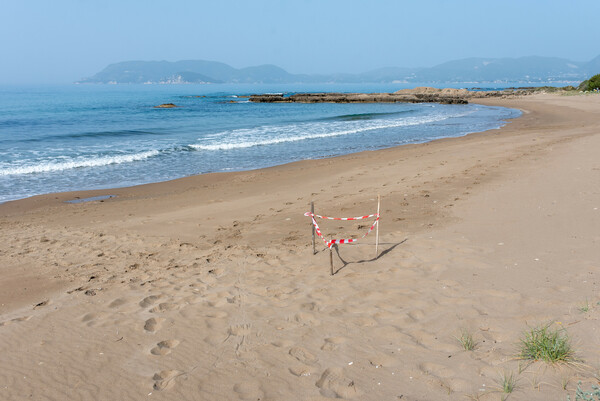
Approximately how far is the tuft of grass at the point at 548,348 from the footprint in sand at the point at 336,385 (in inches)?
59.7

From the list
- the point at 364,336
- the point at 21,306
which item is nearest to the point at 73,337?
the point at 21,306

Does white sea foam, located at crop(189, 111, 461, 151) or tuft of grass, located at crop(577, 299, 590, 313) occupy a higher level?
tuft of grass, located at crop(577, 299, 590, 313)

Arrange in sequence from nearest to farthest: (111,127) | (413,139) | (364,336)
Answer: (364,336)
(413,139)
(111,127)

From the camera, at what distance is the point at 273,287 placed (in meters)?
5.93

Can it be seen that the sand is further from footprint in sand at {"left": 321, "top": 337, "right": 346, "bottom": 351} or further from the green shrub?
the green shrub

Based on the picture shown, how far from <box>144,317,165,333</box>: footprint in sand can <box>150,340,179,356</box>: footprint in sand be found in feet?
1.12

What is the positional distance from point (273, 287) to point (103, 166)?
14349 millimetres

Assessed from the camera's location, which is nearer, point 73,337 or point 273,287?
point 73,337

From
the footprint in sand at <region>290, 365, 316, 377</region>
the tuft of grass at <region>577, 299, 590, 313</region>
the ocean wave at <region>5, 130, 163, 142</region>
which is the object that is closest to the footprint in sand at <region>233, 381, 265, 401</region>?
the footprint in sand at <region>290, 365, 316, 377</region>

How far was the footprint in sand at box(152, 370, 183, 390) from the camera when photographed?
3.89 meters

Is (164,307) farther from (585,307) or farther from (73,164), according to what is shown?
(73,164)

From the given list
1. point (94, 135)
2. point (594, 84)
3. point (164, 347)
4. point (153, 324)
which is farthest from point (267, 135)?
point (594, 84)

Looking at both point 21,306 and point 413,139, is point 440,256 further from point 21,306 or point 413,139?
point 413,139

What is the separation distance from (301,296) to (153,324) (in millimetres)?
1811
